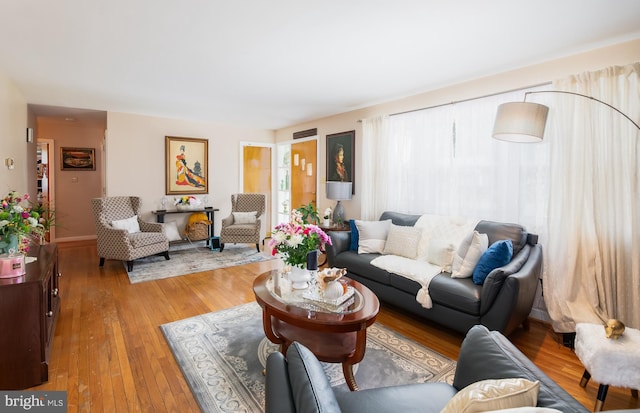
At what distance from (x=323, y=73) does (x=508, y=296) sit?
264 cm

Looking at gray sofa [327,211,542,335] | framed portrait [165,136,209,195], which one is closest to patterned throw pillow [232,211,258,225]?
framed portrait [165,136,209,195]

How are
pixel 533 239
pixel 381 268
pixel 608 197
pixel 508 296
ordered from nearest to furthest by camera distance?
pixel 508 296, pixel 608 197, pixel 533 239, pixel 381 268

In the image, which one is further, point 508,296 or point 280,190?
point 280,190

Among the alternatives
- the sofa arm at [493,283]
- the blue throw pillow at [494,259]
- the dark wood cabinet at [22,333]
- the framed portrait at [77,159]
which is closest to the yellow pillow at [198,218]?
the framed portrait at [77,159]

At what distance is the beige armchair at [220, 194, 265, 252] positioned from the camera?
5570mm

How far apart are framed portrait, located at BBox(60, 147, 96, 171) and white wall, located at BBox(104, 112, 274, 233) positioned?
193cm

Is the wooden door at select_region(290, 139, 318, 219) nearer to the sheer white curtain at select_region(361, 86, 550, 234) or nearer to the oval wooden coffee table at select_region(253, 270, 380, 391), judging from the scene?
the sheer white curtain at select_region(361, 86, 550, 234)

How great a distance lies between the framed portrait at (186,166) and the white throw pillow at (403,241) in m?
4.07

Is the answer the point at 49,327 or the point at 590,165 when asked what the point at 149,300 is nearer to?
the point at 49,327

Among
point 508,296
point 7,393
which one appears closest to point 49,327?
point 7,393

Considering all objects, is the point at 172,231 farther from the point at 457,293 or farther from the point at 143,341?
the point at 457,293

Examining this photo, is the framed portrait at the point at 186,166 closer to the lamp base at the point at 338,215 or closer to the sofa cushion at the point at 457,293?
the lamp base at the point at 338,215

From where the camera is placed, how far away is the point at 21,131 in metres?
4.30

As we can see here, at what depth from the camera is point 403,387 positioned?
142 cm
